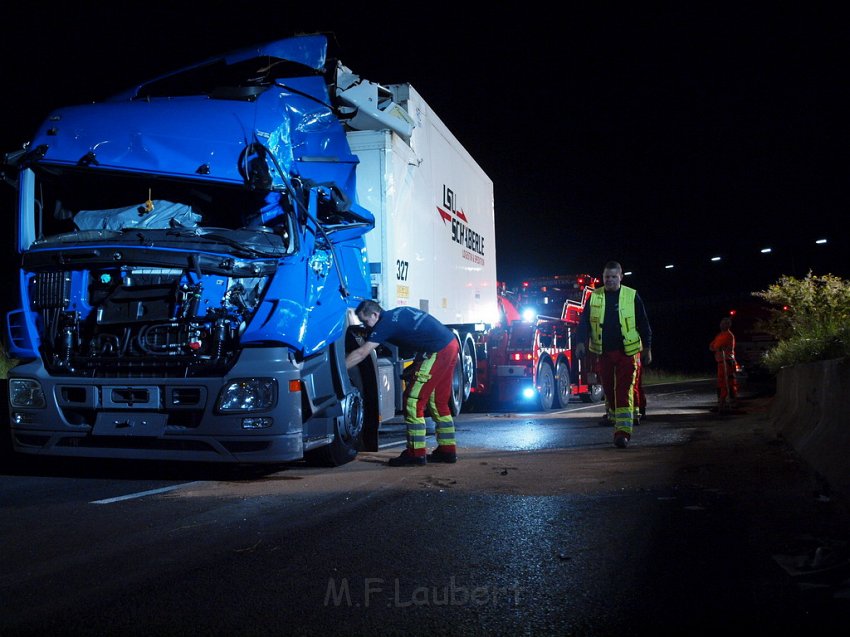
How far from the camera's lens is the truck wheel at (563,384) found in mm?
15883

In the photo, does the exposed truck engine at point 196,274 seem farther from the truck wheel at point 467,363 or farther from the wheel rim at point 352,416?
the truck wheel at point 467,363

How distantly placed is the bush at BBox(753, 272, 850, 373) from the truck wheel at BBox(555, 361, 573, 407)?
3.63 m

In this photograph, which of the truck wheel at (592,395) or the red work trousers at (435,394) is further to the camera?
the truck wheel at (592,395)

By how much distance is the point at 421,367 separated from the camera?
25.4 ft

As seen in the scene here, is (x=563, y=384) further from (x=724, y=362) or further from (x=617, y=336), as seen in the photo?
(x=617, y=336)

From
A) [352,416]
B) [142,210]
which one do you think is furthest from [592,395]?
[142,210]

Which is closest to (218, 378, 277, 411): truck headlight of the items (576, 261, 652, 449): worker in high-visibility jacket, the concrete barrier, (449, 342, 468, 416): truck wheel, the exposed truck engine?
the exposed truck engine

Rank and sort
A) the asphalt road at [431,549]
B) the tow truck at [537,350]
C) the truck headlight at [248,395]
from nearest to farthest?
the asphalt road at [431,549] → the truck headlight at [248,395] → the tow truck at [537,350]

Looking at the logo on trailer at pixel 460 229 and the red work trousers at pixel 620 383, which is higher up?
the logo on trailer at pixel 460 229

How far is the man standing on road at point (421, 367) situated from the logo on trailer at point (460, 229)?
3.69 metres

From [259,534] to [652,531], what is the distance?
2.14 metres

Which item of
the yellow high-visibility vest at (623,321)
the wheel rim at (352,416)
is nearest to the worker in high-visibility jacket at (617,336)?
the yellow high-visibility vest at (623,321)

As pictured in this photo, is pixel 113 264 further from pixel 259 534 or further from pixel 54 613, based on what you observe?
pixel 54 613

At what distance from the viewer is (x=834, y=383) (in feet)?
21.9
